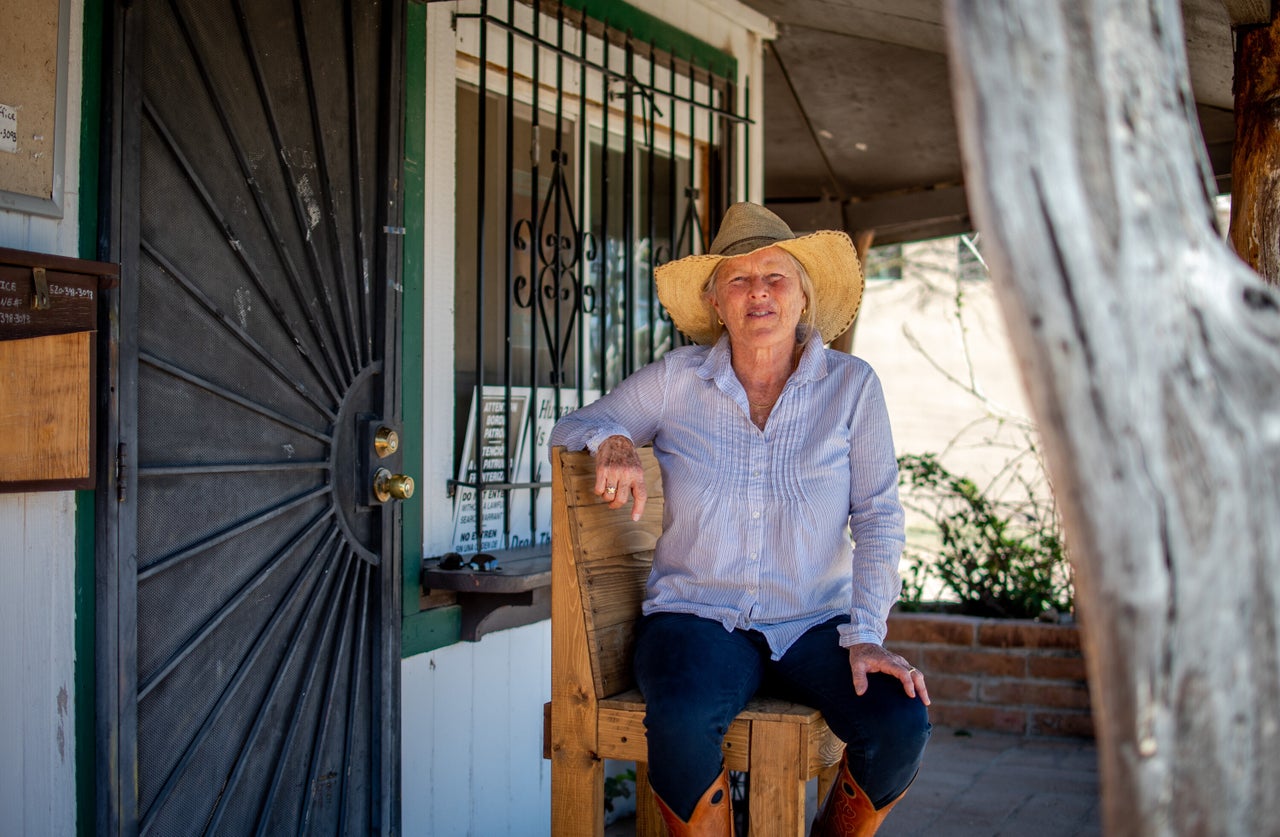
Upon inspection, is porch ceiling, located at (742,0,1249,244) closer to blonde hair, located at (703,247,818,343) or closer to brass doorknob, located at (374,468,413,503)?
blonde hair, located at (703,247,818,343)

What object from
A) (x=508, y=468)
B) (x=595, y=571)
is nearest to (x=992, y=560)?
(x=508, y=468)

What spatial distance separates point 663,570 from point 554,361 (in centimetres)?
111

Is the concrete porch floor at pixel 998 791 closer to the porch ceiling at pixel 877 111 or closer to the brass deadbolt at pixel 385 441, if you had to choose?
the brass deadbolt at pixel 385 441

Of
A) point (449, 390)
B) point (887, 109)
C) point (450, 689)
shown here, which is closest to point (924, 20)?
point (887, 109)

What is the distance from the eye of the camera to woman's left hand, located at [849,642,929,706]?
229 cm

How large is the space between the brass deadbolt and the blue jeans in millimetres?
847

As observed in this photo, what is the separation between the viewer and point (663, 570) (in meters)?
2.64

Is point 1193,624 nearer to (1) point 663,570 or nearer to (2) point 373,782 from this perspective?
(1) point 663,570

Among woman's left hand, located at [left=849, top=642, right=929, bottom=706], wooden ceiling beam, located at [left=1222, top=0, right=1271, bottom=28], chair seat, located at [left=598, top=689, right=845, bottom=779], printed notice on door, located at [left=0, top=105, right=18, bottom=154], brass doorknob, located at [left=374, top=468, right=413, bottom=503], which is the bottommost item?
chair seat, located at [left=598, top=689, right=845, bottom=779]

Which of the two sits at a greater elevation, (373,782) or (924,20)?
(924,20)

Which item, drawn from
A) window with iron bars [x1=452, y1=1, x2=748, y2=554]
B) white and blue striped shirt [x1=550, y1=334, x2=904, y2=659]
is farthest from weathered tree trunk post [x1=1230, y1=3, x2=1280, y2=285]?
window with iron bars [x1=452, y1=1, x2=748, y2=554]

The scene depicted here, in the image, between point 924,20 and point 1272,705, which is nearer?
point 1272,705

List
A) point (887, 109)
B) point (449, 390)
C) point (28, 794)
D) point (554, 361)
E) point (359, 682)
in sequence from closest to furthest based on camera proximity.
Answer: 1. point (28, 794)
2. point (359, 682)
3. point (449, 390)
4. point (554, 361)
5. point (887, 109)

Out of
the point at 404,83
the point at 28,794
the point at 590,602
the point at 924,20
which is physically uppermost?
the point at 924,20
